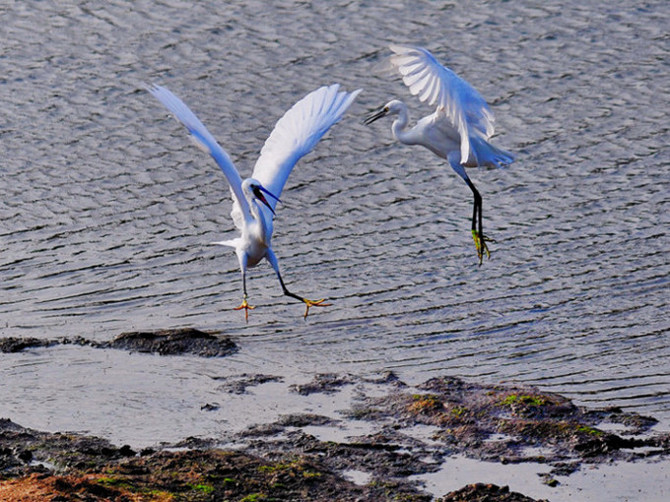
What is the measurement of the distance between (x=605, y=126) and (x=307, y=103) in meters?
4.82

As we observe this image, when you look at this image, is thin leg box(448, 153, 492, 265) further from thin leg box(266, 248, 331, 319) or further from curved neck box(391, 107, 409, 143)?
thin leg box(266, 248, 331, 319)

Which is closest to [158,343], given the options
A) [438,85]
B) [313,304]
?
[313,304]

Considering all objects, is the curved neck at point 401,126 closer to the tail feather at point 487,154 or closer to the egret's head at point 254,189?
the tail feather at point 487,154

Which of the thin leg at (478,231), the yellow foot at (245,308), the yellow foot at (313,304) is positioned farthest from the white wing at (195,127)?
the thin leg at (478,231)

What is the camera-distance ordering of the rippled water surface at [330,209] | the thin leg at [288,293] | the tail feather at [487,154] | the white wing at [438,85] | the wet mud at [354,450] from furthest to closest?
the tail feather at [487,154]
the thin leg at [288,293]
the rippled water surface at [330,209]
the white wing at [438,85]
the wet mud at [354,450]

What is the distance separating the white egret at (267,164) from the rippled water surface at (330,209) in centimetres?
81

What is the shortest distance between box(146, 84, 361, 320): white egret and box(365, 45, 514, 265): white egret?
0.50 m

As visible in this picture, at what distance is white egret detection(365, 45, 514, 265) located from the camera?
31.7 feet

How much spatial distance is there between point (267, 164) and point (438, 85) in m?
1.51

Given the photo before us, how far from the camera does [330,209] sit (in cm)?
1284

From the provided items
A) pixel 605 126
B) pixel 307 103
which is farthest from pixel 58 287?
pixel 605 126

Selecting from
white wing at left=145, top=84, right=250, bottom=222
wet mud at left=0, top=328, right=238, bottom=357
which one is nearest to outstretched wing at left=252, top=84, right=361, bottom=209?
white wing at left=145, top=84, right=250, bottom=222

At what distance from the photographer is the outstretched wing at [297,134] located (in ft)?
33.5

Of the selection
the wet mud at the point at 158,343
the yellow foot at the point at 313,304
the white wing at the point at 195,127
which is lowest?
the wet mud at the point at 158,343
